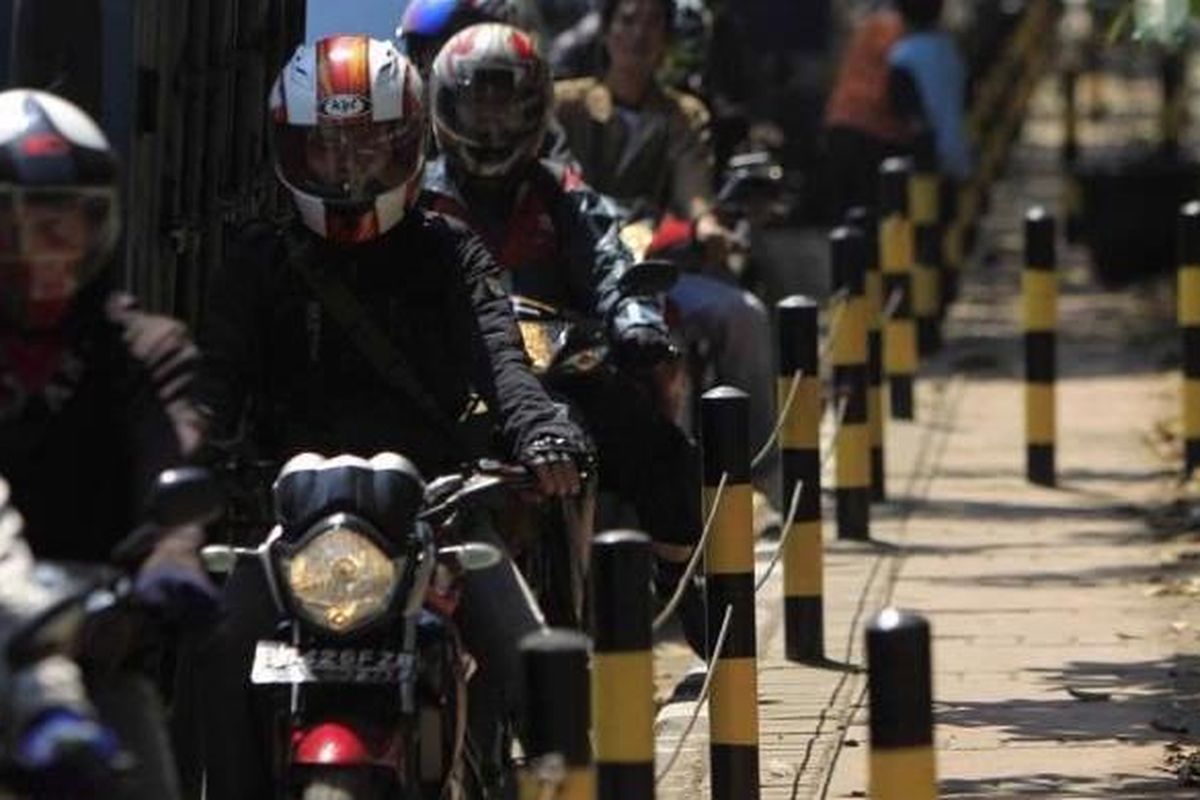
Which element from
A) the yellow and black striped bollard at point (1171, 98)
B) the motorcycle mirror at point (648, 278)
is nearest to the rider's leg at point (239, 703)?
the motorcycle mirror at point (648, 278)

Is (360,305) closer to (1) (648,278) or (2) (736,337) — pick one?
(1) (648,278)

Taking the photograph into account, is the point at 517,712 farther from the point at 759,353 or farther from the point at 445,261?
the point at 759,353

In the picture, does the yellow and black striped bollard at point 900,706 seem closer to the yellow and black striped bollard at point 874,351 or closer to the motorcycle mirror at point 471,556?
the motorcycle mirror at point 471,556

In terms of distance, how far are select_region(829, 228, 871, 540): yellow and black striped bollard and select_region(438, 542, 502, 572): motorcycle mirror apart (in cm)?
648

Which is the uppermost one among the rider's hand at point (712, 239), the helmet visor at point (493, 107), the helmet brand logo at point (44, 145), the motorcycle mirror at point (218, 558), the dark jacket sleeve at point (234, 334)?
the helmet brand logo at point (44, 145)

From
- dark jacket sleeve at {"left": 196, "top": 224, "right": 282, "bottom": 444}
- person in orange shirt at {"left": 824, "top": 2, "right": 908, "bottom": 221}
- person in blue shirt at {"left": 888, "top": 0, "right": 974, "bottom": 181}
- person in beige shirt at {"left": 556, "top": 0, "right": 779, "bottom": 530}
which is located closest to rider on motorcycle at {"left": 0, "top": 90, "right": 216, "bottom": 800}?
dark jacket sleeve at {"left": 196, "top": 224, "right": 282, "bottom": 444}

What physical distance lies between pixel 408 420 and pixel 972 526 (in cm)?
684

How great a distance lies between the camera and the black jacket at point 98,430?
7.12 metres

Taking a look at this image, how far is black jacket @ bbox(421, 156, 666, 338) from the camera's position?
1141cm

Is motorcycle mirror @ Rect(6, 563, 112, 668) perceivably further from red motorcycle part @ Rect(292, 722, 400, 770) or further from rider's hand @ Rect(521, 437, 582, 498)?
rider's hand @ Rect(521, 437, 582, 498)

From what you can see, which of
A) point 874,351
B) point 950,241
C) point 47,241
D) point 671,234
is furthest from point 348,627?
point 950,241

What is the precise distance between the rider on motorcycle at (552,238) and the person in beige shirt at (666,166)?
314 cm

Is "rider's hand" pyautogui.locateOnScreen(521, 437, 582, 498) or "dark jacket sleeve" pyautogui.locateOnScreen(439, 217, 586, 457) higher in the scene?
"dark jacket sleeve" pyautogui.locateOnScreen(439, 217, 586, 457)

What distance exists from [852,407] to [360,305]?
18.6 ft
